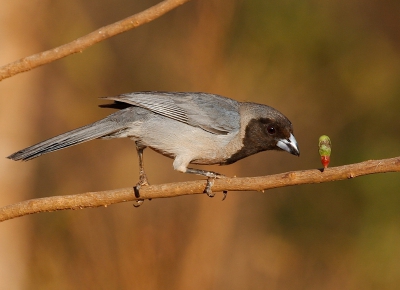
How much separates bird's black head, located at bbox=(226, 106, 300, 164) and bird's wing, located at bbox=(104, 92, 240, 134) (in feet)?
0.55

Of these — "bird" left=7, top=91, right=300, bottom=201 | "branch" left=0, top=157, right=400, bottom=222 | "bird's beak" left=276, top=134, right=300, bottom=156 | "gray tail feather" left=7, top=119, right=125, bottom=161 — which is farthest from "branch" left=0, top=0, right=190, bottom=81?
"bird's beak" left=276, top=134, right=300, bottom=156

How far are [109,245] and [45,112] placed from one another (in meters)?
3.74

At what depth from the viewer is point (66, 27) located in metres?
8.54

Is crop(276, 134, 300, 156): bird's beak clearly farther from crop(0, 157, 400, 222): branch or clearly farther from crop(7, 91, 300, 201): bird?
crop(0, 157, 400, 222): branch

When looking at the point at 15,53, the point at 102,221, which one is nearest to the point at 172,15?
the point at 15,53

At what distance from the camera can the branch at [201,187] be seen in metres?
3.47

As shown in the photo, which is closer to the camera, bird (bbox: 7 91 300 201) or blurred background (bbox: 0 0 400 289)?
bird (bbox: 7 91 300 201)

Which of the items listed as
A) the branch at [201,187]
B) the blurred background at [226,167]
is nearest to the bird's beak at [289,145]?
the branch at [201,187]

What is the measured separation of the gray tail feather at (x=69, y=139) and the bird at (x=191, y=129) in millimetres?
12

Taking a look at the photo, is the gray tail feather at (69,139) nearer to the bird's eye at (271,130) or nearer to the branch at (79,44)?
the branch at (79,44)

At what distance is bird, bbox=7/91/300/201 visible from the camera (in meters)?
5.01

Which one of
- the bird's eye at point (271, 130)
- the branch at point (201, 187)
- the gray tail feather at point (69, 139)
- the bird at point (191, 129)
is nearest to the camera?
the branch at point (201, 187)

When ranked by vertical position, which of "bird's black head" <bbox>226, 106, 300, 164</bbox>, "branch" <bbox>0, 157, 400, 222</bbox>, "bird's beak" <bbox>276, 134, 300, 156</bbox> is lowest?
"branch" <bbox>0, 157, 400, 222</bbox>

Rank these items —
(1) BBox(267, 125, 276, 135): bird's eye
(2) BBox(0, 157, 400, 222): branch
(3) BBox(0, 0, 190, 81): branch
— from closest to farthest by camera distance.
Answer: (2) BBox(0, 157, 400, 222): branch → (3) BBox(0, 0, 190, 81): branch → (1) BBox(267, 125, 276, 135): bird's eye
